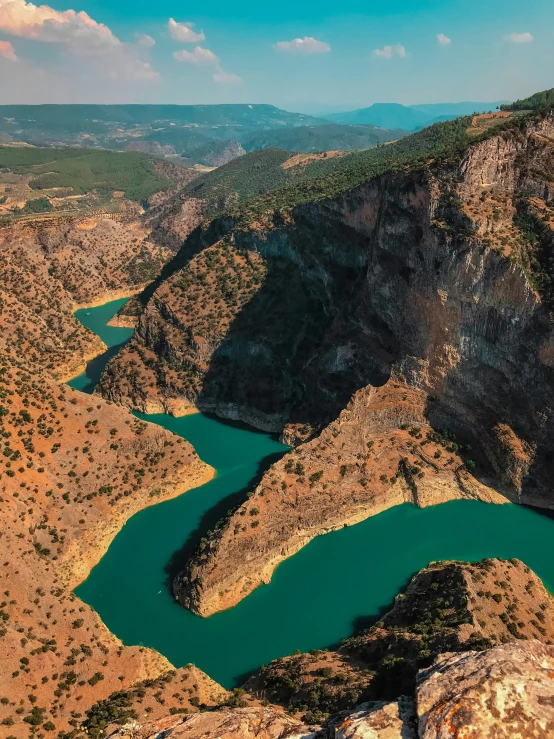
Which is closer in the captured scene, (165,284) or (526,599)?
(526,599)

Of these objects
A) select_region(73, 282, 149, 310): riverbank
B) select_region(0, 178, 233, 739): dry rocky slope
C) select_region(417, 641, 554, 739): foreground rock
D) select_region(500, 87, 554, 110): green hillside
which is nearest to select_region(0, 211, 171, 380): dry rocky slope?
select_region(73, 282, 149, 310): riverbank

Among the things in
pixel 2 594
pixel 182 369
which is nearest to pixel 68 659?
pixel 2 594

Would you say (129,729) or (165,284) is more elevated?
(165,284)

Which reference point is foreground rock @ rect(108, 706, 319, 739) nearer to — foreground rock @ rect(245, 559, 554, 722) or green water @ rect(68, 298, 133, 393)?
foreground rock @ rect(245, 559, 554, 722)

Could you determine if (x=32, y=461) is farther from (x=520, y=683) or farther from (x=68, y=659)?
(x=520, y=683)

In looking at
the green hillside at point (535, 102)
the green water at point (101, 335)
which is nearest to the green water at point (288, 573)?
the green water at point (101, 335)

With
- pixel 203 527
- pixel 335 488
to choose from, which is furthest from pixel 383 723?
pixel 203 527

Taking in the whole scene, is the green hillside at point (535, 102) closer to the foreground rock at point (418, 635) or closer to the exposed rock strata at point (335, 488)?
the exposed rock strata at point (335, 488)
